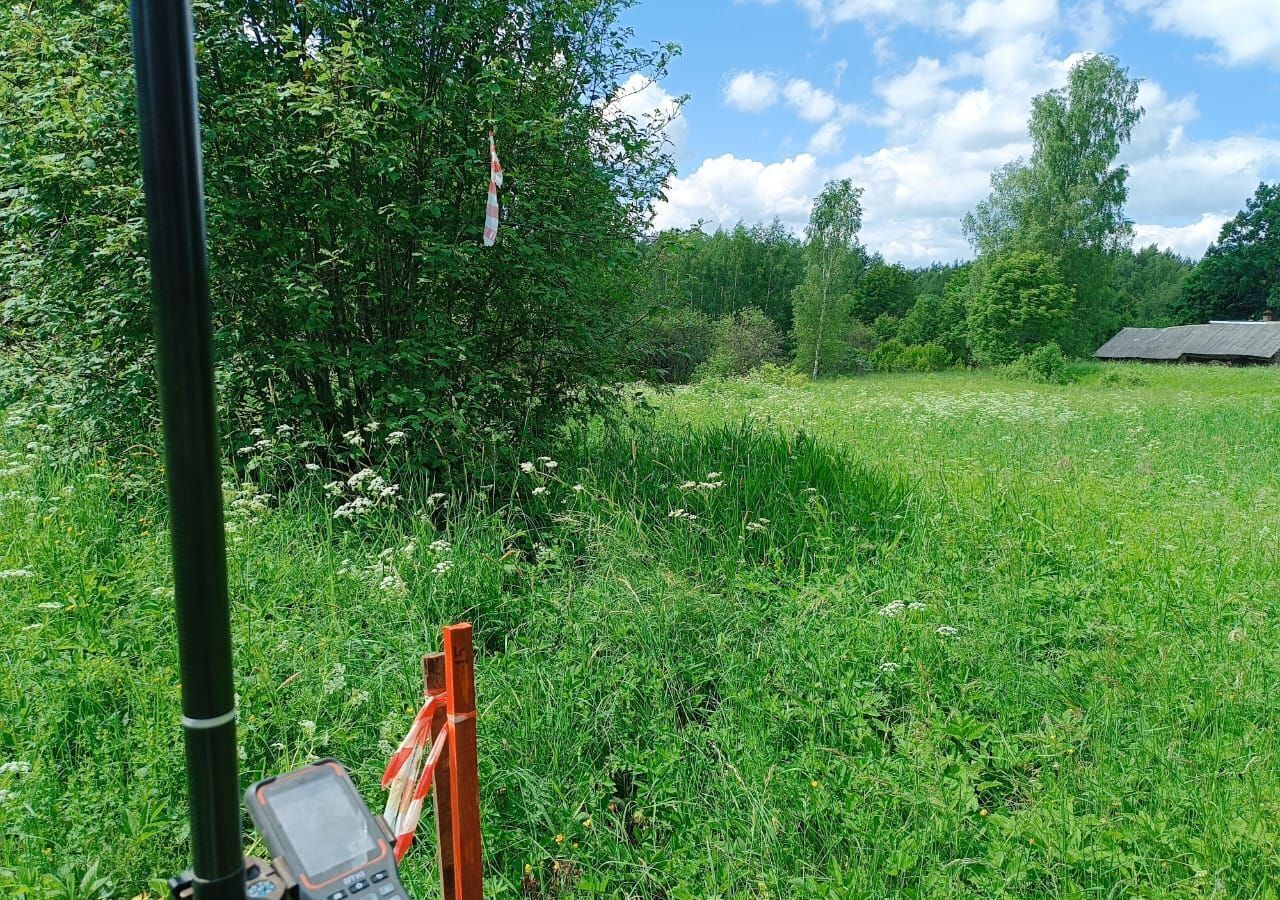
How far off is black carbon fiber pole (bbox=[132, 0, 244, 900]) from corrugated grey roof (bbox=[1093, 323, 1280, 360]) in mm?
61519

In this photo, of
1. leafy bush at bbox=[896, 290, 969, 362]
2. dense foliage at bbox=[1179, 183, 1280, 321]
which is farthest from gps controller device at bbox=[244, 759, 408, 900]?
dense foliage at bbox=[1179, 183, 1280, 321]

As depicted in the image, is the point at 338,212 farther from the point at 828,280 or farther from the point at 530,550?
the point at 828,280

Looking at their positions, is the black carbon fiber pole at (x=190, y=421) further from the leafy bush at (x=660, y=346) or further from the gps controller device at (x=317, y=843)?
the leafy bush at (x=660, y=346)

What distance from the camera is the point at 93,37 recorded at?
208 inches

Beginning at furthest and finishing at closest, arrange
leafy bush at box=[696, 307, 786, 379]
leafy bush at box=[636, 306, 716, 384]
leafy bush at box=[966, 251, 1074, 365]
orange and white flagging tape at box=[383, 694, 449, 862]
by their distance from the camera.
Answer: leafy bush at box=[696, 307, 786, 379], leafy bush at box=[966, 251, 1074, 365], leafy bush at box=[636, 306, 716, 384], orange and white flagging tape at box=[383, 694, 449, 862]

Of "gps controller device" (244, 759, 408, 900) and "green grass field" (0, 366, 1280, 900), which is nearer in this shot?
"gps controller device" (244, 759, 408, 900)

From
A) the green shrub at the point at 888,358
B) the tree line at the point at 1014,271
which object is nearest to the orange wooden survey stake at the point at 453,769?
the tree line at the point at 1014,271

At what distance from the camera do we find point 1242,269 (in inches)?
2702

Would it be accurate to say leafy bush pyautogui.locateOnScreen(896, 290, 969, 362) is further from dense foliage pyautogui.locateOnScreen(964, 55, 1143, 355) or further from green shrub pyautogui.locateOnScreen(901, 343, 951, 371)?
dense foliage pyautogui.locateOnScreen(964, 55, 1143, 355)

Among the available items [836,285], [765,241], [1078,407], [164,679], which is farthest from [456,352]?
[765,241]

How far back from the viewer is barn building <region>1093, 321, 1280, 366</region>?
5016cm

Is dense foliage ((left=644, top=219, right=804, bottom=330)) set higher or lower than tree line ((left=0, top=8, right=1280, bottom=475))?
higher

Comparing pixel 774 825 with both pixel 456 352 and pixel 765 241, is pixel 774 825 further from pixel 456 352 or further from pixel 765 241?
pixel 765 241

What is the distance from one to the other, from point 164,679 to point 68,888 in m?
1.00
